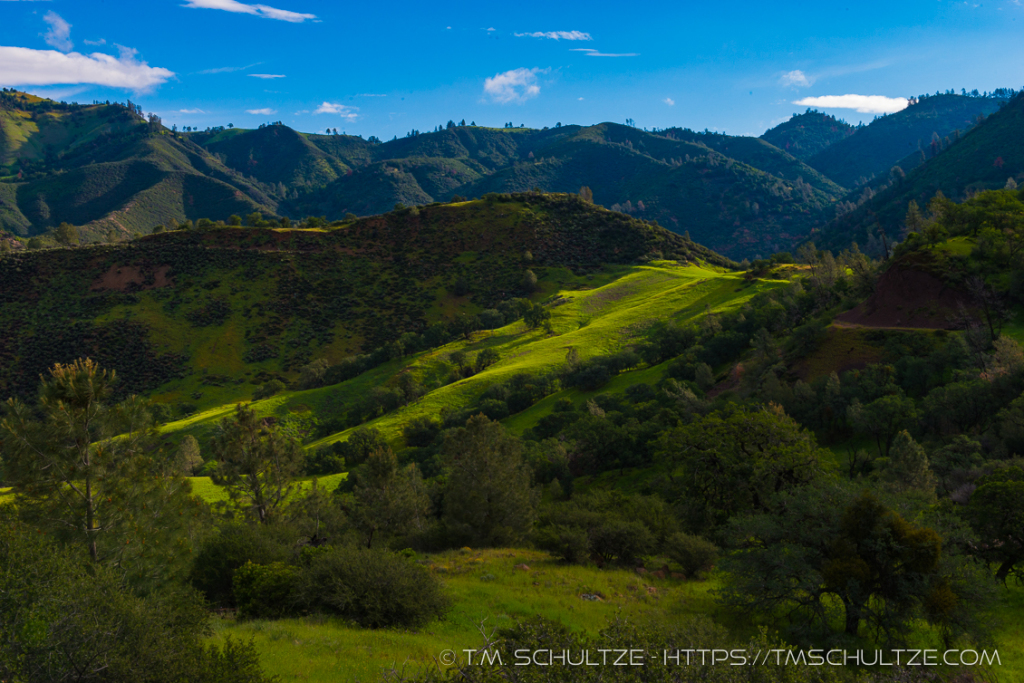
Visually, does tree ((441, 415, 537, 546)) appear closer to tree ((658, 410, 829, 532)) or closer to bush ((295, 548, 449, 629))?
tree ((658, 410, 829, 532))

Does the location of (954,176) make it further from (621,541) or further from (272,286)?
(621,541)

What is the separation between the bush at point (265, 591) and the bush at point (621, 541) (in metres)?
11.9

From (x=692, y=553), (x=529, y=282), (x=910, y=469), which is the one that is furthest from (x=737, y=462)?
(x=529, y=282)

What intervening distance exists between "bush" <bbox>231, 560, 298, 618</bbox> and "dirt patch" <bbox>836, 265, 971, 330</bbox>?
4594 cm

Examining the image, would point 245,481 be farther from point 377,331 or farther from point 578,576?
point 377,331

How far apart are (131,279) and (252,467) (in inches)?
3957

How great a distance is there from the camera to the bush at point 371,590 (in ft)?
51.1

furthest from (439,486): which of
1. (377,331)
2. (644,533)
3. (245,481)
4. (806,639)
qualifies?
(377,331)

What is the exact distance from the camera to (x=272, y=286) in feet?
361

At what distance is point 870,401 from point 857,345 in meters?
8.42

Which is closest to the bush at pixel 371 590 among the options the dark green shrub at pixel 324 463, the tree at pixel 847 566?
the tree at pixel 847 566

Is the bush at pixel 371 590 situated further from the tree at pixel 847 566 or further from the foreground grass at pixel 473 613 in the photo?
the tree at pixel 847 566

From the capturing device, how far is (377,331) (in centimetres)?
10181

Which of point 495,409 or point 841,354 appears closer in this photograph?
point 841,354
